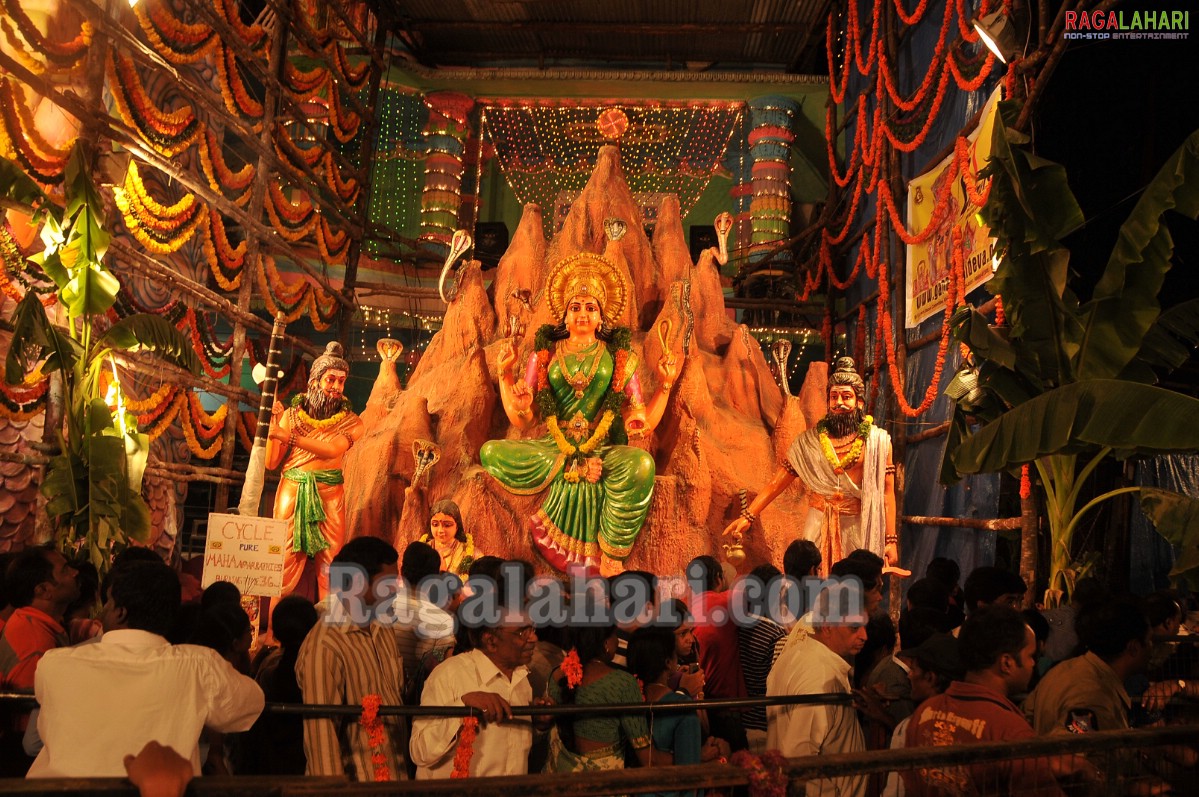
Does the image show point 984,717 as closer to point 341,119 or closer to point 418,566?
point 418,566

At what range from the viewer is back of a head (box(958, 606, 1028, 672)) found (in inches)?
98.4

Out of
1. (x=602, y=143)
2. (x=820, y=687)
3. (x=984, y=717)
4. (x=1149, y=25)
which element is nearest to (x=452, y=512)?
(x=820, y=687)

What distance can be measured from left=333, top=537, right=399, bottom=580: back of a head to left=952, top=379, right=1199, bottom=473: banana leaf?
2673 millimetres


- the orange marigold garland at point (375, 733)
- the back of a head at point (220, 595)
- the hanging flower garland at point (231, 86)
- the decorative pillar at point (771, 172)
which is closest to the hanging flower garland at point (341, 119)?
the hanging flower garland at point (231, 86)

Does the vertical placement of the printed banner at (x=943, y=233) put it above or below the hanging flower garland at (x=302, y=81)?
below

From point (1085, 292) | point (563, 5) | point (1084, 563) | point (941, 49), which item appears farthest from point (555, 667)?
point (563, 5)

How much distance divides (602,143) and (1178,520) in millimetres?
11106

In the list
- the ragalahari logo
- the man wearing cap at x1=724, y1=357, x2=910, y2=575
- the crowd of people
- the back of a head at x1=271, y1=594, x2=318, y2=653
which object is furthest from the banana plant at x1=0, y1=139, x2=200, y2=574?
the ragalahari logo

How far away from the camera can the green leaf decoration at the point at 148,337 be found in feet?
19.3

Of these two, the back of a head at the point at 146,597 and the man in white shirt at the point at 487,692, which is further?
the man in white shirt at the point at 487,692

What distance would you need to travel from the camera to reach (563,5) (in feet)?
45.6

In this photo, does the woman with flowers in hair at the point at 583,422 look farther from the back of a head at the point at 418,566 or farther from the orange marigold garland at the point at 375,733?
the orange marigold garland at the point at 375,733

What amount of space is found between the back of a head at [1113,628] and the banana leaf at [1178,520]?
117cm

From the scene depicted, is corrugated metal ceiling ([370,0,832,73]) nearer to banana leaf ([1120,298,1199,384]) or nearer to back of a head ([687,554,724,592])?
banana leaf ([1120,298,1199,384])
